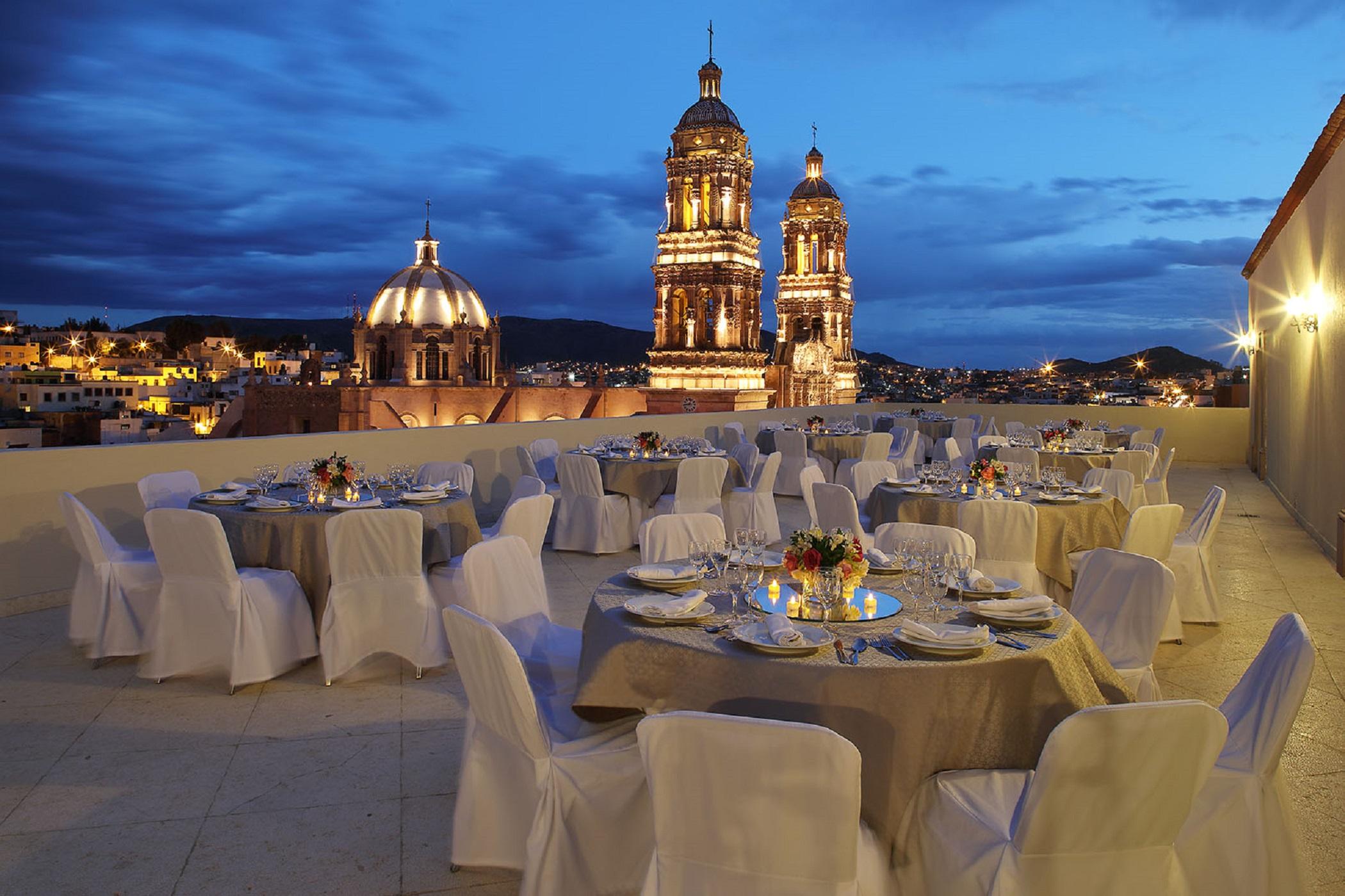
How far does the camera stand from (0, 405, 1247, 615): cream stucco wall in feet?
20.9

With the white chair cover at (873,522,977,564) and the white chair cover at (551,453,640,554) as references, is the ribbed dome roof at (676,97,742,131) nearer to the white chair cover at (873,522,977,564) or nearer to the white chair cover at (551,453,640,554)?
the white chair cover at (551,453,640,554)

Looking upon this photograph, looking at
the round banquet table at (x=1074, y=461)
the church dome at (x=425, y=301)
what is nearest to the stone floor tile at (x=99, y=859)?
the round banquet table at (x=1074, y=461)

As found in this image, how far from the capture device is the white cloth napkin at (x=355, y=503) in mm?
5266

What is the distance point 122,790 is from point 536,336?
77.0m

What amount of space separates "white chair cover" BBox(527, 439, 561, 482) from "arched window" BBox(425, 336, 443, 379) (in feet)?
133

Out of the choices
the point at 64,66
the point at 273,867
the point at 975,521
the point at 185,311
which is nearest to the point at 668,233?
the point at 975,521

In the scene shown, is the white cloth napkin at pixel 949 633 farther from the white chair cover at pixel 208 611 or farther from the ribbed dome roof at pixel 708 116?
the ribbed dome roof at pixel 708 116

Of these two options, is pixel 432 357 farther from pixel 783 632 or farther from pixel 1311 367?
pixel 783 632

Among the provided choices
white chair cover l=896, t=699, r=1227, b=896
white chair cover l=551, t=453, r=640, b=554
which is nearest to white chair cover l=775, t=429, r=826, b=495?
white chair cover l=551, t=453, r=640, b=554

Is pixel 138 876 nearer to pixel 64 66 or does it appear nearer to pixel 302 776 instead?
pixel 302 776

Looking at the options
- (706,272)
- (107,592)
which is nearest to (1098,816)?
(107,592)

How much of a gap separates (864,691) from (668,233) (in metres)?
32.1

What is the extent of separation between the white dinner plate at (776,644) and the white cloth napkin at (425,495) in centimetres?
323

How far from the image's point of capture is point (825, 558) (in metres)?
3.04
